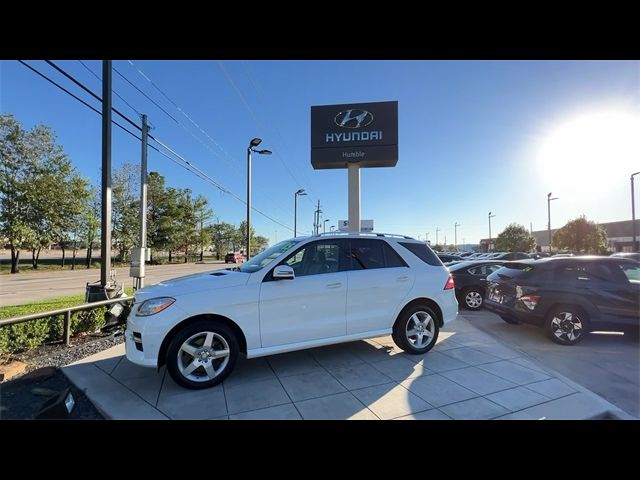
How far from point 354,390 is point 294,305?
119 centimetres

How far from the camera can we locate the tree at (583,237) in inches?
1480

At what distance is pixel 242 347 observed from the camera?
11.9ft

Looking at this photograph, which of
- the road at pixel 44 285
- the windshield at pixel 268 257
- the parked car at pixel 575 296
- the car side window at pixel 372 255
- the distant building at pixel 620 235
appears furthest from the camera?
the distant building at pixel 620 235

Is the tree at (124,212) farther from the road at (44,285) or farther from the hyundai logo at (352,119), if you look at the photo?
the hyundai logo at (352,119)

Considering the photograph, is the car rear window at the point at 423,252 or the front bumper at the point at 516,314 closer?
the car rear window at the point at 423,252

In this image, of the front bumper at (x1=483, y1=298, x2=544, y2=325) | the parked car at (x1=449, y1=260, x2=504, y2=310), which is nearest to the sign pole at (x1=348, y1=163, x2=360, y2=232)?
the parked car at (x1=449, y1=260, x2=504, y2=310)

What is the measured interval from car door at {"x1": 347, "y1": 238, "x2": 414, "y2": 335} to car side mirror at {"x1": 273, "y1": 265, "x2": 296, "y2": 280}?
2.90 feet

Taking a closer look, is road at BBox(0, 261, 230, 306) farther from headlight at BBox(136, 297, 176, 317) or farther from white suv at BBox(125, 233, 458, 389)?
white suv at BBox(125, 233, 458, 389)

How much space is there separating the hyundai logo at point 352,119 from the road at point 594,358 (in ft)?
29.7

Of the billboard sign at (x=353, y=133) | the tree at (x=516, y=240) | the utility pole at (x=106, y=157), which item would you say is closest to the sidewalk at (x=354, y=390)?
the utility pole at (x=106, y=157)

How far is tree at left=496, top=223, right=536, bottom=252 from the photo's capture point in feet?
156

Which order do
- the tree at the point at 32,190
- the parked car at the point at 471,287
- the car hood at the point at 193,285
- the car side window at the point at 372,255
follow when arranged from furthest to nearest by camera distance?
the tree at the point at 32,190 → the parked car at the point at 471,287 → the car side window at the point at 372,255 → the car hood at the point at 193,285

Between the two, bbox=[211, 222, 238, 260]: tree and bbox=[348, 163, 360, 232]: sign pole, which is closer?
bbox=[348, 163, 360, 232]: sign pole
